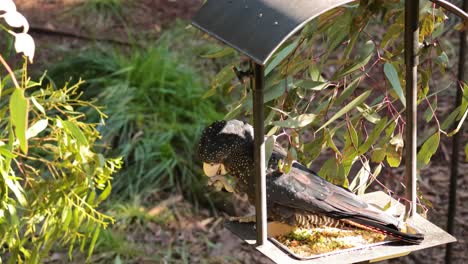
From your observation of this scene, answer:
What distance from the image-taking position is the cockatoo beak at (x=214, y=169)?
1934 millimetres

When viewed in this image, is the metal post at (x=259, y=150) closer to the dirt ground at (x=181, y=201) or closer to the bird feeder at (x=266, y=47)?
the bird feeder at (x=266, y=47)

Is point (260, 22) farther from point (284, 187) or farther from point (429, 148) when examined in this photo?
point (429, 148)

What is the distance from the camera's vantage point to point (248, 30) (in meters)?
1.51

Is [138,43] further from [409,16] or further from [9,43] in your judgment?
[409,16]

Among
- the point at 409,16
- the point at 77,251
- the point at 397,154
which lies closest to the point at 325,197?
the point at 397,154

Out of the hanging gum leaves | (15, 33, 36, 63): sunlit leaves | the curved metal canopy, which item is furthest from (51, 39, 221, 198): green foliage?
(15, 33, 36, 63): sunlit leaves

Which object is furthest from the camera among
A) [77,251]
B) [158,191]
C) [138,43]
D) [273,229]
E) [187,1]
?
[187,1]

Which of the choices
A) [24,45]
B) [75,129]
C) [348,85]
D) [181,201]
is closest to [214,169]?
[75,129]

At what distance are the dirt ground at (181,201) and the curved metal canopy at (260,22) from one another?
7.30 feet

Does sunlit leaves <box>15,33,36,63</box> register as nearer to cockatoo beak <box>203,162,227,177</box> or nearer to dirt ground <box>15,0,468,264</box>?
cockatoo beak <box>203,162,227,177</box>

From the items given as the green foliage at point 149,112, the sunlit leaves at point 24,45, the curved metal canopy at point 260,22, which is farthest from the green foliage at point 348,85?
the green foliage at point 149,112

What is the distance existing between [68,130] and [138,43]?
2613mm

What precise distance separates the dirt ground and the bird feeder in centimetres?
177

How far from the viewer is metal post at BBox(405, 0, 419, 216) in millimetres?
1781
